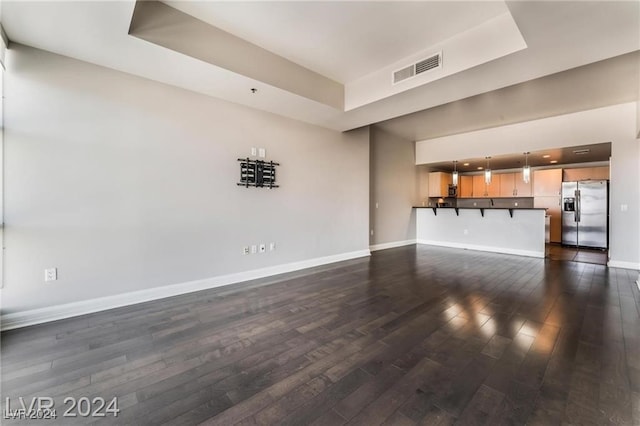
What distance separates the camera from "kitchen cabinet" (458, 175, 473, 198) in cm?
907

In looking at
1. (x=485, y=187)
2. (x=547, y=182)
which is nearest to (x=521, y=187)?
(x=547, y=182)

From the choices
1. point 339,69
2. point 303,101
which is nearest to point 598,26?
point 339,69

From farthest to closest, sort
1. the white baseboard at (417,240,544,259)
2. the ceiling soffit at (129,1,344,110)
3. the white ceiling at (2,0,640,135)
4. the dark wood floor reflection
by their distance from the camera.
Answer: the white baseboard at (417,240,544,259) → the dark wood floor reflection → the ceiling soffit at (129,1,344,110) → the white ceiling at (2,0,640,135)

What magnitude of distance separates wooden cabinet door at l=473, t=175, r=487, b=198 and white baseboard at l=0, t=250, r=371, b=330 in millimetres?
7596

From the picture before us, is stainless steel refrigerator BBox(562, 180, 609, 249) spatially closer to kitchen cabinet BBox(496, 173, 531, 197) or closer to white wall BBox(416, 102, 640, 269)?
kitchen cabinet BBox(496, 173, 531, 197)

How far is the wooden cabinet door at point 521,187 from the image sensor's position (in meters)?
8.07

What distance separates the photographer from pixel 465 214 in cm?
696

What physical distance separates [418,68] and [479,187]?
7.27 metres

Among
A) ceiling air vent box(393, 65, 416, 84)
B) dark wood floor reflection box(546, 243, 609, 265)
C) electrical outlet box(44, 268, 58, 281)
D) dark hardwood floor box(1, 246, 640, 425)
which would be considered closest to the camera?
dark hardwood floor box(1, 246, 640, 425)

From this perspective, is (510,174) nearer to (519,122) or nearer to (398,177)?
(519,122)

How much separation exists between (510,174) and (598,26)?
23.9 feet

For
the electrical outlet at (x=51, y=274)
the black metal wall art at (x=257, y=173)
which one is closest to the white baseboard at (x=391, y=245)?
the black metal wall art at (x=257, y=173)

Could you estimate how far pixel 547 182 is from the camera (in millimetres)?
7754

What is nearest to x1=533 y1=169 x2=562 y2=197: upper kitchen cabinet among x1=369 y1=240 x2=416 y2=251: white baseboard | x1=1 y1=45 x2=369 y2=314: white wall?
x1=369 y1=240 x2=416 y2=251: white baseboard
